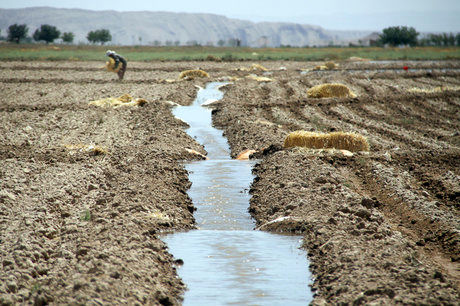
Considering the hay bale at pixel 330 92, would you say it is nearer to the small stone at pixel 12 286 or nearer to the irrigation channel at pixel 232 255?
the irrigation channel at pixel 232 255

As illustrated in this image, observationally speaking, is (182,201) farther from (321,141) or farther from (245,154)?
(321,141)

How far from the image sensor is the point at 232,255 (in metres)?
7.58

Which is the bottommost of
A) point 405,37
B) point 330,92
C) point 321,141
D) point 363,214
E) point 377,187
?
point 377,187

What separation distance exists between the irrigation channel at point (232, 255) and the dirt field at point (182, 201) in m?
0.23

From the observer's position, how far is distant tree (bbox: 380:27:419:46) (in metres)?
119

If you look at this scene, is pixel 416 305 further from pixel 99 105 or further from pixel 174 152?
pixel 99 105

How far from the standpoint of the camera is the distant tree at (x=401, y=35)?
390ft

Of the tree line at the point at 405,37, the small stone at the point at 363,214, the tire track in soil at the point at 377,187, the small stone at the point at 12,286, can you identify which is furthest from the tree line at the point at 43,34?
the small stone at the point at 12,286

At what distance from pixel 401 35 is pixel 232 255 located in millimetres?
118829

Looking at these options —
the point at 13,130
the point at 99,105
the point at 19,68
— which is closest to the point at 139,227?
the point at 13,130

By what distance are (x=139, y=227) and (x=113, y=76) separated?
32.0 metres

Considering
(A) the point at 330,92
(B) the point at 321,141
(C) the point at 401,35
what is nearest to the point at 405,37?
(C) the point at 401,35

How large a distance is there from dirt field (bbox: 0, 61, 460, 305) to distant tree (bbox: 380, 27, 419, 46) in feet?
336

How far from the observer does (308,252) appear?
25.2ft
